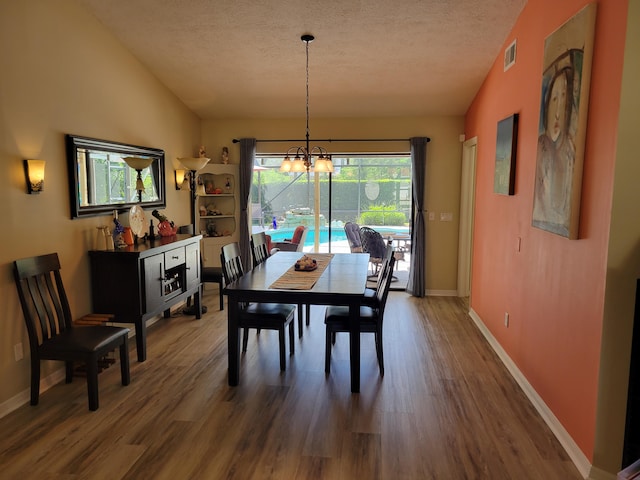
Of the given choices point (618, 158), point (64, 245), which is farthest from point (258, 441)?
point (618, 158)

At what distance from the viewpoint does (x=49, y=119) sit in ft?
11.0

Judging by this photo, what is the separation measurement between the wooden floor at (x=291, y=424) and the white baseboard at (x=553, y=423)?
45 mm

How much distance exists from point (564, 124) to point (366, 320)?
6.29 ft

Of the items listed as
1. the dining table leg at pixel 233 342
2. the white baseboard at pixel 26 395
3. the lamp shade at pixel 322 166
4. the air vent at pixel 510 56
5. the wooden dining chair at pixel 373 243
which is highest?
the air vent at pixel 510 56

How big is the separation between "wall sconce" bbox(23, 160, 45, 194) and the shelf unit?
2971 mm

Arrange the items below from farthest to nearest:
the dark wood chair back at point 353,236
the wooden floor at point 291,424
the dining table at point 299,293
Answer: the dark wood chair back at point 353,236 → the dining table at point 299,293 → the wooden floor at point 291,424

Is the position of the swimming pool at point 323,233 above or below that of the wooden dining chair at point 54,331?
above

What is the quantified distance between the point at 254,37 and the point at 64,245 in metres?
2.53

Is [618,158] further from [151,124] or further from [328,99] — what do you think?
[151,124]

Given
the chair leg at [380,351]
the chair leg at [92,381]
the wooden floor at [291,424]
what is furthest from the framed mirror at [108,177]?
the chair leg at [380,351]

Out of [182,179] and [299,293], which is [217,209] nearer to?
[182,179]

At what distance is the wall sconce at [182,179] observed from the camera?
560 centimetres

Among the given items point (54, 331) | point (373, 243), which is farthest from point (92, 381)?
point (373, 243)

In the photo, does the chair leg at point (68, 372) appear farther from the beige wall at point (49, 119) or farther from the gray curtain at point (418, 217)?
the gray curtain at point (418, 217)
